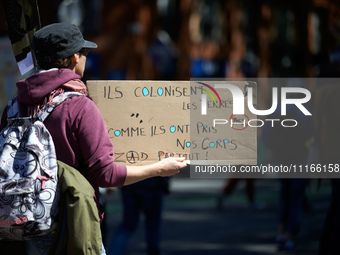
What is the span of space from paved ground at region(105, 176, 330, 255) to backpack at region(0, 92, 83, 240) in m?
5.00

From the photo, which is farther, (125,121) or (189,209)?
(189,209)

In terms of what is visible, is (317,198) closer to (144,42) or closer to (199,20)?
(144,42)

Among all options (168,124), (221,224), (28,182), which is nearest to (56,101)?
(28,182)

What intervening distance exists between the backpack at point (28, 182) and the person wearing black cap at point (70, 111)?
3.9 inches

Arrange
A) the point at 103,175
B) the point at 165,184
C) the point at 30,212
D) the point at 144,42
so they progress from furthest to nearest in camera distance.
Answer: the point at 144,42, the point at 165,184, the point at 103,175, the point at 30,212

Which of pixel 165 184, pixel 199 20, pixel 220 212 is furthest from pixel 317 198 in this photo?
pixel 199 20

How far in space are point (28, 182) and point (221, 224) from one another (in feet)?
25.0

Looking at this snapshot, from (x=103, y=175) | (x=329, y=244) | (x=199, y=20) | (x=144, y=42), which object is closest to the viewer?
(x=103, y=175)

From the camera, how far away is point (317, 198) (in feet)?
44.7

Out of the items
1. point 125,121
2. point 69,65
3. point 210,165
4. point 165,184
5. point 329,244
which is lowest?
point 329,244

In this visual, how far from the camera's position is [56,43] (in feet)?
10.5

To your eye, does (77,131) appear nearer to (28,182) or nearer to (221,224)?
(28,182)

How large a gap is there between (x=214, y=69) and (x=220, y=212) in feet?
57.3

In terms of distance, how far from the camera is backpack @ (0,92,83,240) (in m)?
2.95
